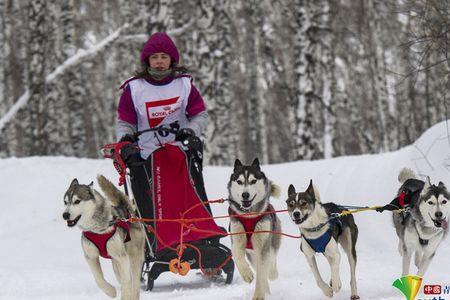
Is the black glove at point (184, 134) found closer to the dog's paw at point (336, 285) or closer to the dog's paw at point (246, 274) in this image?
the dog's paw at point (246, 274)

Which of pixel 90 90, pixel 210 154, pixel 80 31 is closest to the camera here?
pixel 210 154

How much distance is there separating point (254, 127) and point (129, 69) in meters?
5.20

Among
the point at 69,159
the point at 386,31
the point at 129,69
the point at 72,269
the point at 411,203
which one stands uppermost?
the point at 386,31

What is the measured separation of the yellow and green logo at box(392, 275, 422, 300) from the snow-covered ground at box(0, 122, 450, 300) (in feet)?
0.24

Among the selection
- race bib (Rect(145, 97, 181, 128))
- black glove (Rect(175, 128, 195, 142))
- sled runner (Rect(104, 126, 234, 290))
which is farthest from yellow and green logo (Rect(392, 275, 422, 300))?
race bib (Rect(145, 97, 181, 128))

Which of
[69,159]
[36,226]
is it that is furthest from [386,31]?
[36,226]

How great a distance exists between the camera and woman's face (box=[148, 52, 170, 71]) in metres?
5.14

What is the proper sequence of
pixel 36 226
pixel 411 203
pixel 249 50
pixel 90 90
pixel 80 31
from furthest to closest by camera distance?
pixel 90 90 < pixel 80 31 < pixel 249 50 < pixel 36 226 < pixel 411 203

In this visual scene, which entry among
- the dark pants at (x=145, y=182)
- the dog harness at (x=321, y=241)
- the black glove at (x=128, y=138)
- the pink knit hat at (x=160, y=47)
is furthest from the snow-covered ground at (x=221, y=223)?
the pink knit hat at (x=160, y=47)

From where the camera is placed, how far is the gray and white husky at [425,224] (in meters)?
4.09

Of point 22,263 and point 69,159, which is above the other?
point 69,159

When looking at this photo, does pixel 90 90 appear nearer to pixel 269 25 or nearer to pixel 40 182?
pixel 269 25

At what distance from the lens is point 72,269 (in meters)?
6.93

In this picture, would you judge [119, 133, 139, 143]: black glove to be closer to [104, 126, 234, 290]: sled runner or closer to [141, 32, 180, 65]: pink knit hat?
[104, 126, 234, 290]: sled runner
